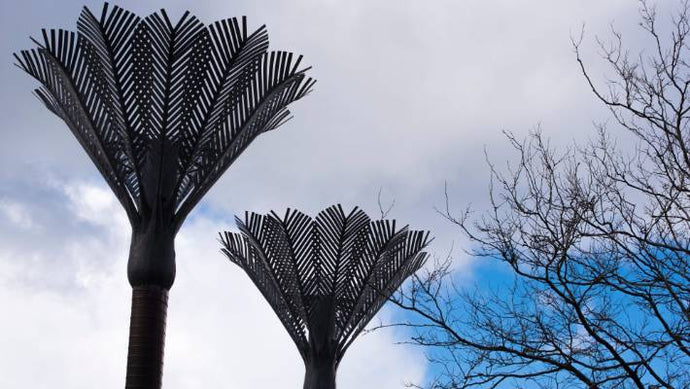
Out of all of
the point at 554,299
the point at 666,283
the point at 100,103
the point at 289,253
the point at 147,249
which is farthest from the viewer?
the point at 289,253

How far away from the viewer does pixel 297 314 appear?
16.0 metres

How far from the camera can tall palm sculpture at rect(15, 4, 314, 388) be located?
1188 cm

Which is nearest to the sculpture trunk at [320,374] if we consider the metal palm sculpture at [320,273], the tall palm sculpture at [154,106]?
the metal palm sculpture at [320,273]

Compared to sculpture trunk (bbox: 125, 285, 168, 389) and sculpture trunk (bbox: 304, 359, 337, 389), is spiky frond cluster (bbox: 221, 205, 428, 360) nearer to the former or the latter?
sculpture trunk (bbox: 304, 359, 337, 389)

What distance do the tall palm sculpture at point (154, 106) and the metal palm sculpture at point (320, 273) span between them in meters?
3.56

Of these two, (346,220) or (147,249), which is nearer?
(147,249)

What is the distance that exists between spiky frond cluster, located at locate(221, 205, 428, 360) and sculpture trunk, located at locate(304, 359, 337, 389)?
0.25 meters

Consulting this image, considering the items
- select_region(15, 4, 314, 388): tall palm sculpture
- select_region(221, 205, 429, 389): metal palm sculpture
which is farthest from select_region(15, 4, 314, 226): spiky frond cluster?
select_region(221, 205, 429, 389): metal palm sculpture

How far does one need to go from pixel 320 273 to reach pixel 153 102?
16.7 feet

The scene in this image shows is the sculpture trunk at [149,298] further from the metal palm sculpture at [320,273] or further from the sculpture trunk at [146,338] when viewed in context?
the metal palm sculpture at [320,273]

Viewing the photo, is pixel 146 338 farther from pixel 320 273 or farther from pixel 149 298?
pixel 320 273

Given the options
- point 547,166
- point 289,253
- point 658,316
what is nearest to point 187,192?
point 289,253

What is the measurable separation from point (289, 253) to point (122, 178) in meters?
4.50

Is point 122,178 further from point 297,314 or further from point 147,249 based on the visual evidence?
point 297,314
